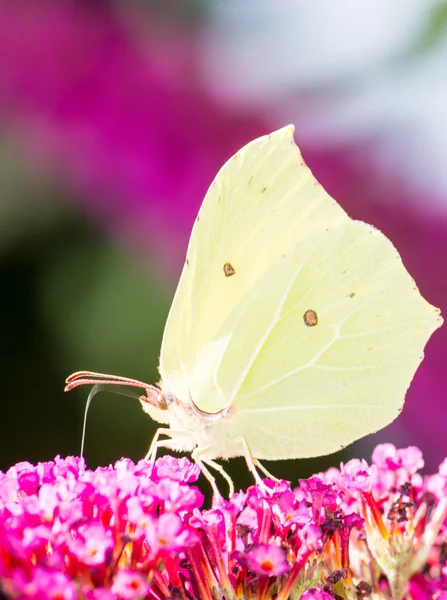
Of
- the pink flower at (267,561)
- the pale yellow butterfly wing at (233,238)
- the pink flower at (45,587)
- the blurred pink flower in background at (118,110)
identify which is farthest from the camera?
the blurred pink flower in background at (118,110)

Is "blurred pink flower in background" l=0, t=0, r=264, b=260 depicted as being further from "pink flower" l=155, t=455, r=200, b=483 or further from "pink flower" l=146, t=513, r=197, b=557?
"pink flower" l=146, t=513, r=197, b=557

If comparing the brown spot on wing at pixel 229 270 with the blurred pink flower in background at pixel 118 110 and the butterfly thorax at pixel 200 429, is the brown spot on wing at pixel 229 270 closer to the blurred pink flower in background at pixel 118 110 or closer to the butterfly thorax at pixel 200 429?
the butterfly thorax at pixel 200 429

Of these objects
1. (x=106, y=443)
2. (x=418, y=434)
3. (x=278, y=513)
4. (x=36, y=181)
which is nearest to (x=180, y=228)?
(x=36, y=181)

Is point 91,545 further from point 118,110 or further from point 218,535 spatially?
point 118,110

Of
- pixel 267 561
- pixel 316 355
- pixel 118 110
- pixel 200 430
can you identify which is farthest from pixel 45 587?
pixel 118 110

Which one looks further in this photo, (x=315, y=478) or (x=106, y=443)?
(x=106, y=443)

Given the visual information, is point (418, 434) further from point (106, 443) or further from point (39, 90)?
point (39, 90)

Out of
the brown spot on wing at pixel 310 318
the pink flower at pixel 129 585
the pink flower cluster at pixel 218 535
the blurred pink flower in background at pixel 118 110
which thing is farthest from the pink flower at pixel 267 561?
the blurred pink flower in background at pixel 118 110
